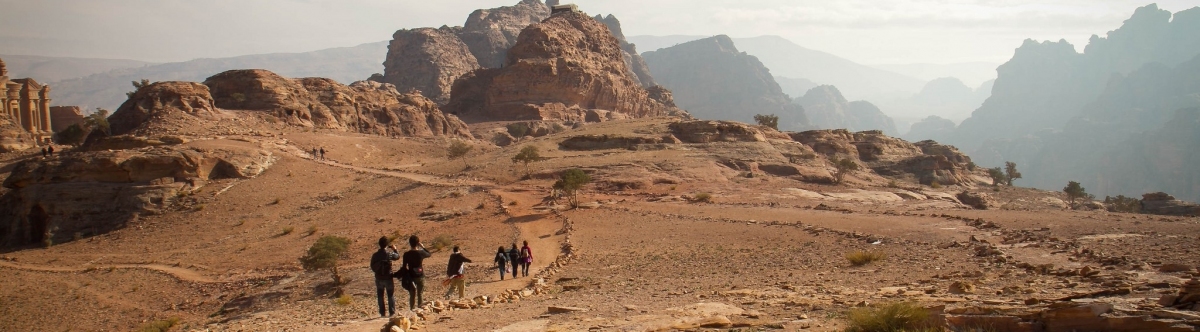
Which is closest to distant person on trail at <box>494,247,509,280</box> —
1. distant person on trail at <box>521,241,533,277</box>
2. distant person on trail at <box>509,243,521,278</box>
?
distant person on trail at <box>509,243,521,278</box>

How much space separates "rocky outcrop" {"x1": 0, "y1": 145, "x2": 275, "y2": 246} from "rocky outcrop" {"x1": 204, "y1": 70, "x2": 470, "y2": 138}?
16.0 m

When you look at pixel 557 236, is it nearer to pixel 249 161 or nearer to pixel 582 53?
pixel 249 161

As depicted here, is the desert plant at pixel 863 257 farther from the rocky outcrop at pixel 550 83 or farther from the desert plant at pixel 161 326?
the rocky outcrop at pixel 550 83

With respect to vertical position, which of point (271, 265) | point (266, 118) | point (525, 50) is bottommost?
point (271, 265)

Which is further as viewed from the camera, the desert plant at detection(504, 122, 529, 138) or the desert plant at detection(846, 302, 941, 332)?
the desert plant at detection(504, 122, 529, 138)

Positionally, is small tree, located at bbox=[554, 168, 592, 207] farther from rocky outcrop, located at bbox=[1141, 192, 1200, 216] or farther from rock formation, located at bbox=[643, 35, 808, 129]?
rock formation, located at bbox=[643, 35, 808, 129]

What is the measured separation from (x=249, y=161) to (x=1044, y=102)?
613 feet

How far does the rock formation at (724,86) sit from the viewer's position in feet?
518

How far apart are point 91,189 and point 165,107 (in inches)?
510

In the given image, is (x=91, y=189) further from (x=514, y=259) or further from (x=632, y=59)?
(x=632, y=59)

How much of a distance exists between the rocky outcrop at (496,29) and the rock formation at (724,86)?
49.5m

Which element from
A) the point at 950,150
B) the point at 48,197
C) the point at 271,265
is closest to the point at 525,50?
the point at 950,150

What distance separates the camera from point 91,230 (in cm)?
2703

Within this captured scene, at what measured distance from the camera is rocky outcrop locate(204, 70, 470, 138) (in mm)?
46406
